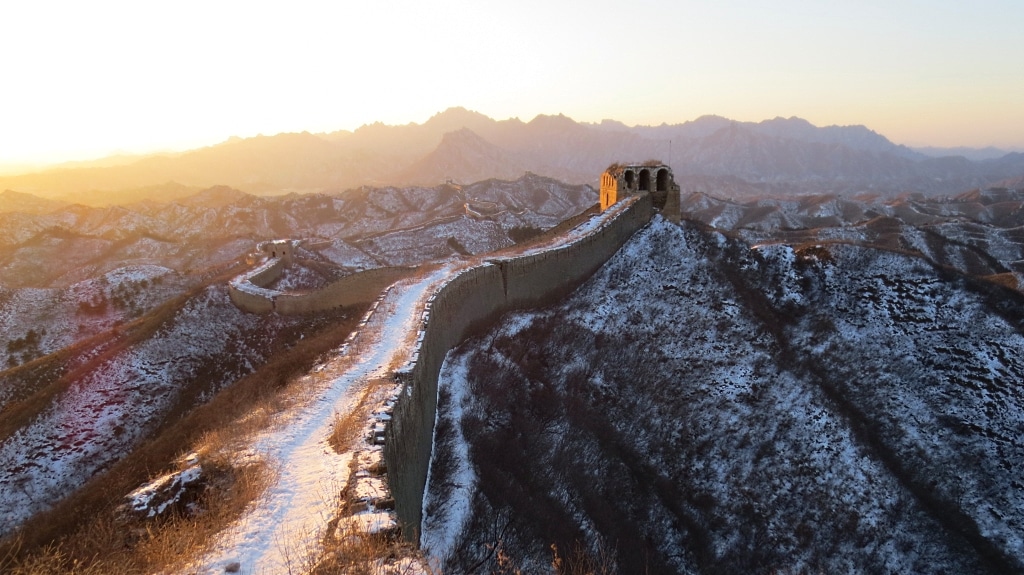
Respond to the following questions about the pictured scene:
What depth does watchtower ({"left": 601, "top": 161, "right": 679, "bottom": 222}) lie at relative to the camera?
85.3 ft

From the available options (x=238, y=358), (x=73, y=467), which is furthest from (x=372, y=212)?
(x=73, y=467)

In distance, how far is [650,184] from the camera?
26641mm

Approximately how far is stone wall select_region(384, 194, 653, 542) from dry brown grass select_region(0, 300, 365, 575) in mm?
2415

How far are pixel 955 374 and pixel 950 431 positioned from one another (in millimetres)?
2891

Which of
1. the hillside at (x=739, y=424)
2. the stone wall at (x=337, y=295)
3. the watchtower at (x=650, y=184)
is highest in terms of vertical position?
the watchtower at (x=650, y=184)

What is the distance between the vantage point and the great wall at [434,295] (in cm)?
880

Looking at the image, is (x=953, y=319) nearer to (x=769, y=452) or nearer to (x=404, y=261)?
(x=769, y=452)

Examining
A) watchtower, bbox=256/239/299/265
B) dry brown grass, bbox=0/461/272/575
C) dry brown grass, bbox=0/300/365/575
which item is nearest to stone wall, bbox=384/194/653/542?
dry brown grass, bbox=0/461/272/575

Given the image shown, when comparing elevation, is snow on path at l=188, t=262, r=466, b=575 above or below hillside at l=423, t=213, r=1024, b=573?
above

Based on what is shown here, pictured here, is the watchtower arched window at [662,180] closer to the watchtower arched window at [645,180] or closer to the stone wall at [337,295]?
the watchtower arched window at [645,180]

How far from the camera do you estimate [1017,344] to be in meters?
20.0

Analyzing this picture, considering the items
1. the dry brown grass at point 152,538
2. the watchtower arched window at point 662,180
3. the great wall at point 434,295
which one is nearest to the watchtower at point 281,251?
the great wall at point 434,295

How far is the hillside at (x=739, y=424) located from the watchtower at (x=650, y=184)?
303 centimetres

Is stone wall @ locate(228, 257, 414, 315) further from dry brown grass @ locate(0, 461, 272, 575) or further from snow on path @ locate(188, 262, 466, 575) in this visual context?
dry brown grass @ locate(0, 461, 272, 575)
